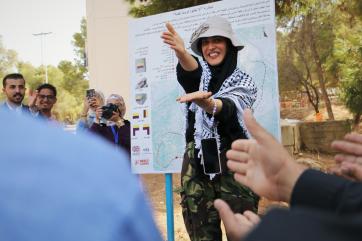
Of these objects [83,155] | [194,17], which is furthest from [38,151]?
[194,17]

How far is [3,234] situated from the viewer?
16.9 inches

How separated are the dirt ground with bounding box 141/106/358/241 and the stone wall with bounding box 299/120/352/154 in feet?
1.14

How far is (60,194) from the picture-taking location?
0.44m

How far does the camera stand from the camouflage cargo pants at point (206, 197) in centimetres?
230

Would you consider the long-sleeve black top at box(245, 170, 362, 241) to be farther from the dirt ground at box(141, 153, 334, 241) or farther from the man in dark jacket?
the dirt ground at box(141, 153, 334, 241)

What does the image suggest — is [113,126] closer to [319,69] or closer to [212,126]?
[212,126]

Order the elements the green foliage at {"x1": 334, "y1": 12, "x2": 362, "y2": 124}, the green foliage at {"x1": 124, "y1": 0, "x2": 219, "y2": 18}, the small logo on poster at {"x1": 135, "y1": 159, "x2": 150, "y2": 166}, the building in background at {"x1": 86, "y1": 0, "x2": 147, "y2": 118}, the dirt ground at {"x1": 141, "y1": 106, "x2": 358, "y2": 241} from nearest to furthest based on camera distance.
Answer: the small logo on poster at {"x1": 135, "y1": 159, "x2": 150, "y2": 166}, the dirt ground at {"x1": 141, "y1": 106, "x2": 358, "y2": 241}, the green foliage at {"x1": 124, "y1": 0, "x2": 219, "y2": 18}, the green foliage at {"x1": 334, "y1": 12, "x2": 362, "y2": 124}, the building in background at {"x1": 86, "y1": 0, "x2": 147, "y2": 118}

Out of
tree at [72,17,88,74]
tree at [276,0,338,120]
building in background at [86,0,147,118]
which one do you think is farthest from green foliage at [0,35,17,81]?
tree at [276,0,338,120]

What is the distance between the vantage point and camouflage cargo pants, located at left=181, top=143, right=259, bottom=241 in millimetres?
2305

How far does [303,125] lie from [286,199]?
989 centimetres

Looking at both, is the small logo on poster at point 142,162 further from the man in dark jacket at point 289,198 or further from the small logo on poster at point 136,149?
the man in dark jacket at point 289,198

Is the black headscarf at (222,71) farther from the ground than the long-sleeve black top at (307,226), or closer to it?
farther from the ground

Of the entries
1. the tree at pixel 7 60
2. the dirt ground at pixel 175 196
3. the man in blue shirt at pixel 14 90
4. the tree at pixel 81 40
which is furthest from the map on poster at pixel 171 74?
the tree at pixel 7 60

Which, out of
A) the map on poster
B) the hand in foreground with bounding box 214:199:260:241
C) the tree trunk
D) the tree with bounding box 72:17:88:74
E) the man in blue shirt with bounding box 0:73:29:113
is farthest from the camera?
the tree with bounding box 72:17:88:74
